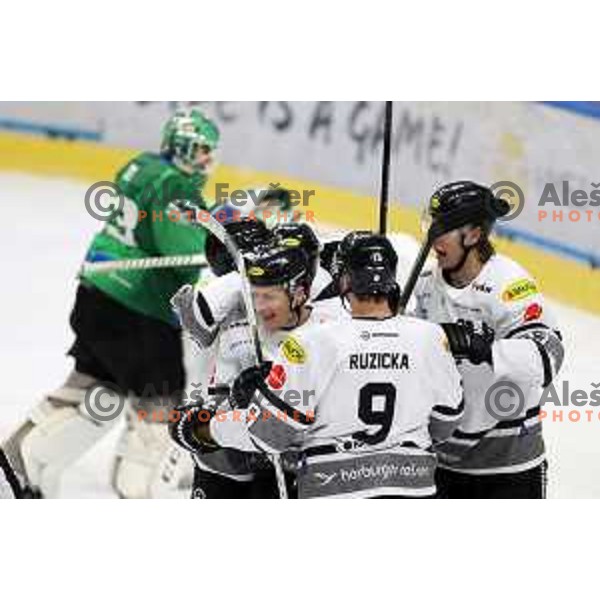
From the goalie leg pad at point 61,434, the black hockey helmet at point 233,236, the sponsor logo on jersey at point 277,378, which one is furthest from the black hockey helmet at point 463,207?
the goalie leg pad at point 61,434

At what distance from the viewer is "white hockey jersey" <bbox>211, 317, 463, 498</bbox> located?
3.08 meters

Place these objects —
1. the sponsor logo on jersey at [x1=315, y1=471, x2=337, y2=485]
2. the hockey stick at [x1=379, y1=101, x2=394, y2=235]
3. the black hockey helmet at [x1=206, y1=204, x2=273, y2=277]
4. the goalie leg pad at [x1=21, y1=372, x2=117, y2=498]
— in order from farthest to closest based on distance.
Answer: the goalie leg pad at [x1=21, y1=372, x2=117, y2=498], the hockey stick at [x1=379, y1=101, x2=394, y2=235], the black hockey helmet at [x1=206, y1=204, x2=273, y2=277], the sponsor logo on jersey at [x1=315, y1=471, x2=337, y2=485]

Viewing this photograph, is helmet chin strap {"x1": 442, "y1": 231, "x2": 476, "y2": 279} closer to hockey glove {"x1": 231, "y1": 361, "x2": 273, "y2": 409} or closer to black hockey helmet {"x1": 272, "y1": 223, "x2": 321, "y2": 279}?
black hockey helmet {"x1": 272, "y1": 223, "x2": 321, "y2": 279}

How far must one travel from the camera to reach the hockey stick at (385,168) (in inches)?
148

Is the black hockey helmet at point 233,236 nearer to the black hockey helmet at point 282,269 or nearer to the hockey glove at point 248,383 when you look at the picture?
the black hockey helmet at point 282,269

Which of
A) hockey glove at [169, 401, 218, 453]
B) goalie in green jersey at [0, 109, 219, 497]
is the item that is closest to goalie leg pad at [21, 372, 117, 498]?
goalie in green jersey at [0, 109, 219, 497]

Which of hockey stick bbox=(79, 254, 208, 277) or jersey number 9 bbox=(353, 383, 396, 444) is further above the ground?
hockey stick bbox=(79, 254, 208, 277)

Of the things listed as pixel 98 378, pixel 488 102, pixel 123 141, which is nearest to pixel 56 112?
pixel 123 141

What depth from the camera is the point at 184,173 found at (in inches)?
153

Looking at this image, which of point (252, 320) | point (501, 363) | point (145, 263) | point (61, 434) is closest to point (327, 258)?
point (252, 320)

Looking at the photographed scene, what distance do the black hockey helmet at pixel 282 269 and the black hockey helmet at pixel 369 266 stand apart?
126 millimetres

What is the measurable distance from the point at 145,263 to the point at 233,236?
1.09 ft

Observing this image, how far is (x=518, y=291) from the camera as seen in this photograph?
11.5ft

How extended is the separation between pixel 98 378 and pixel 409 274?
3.03 ft
